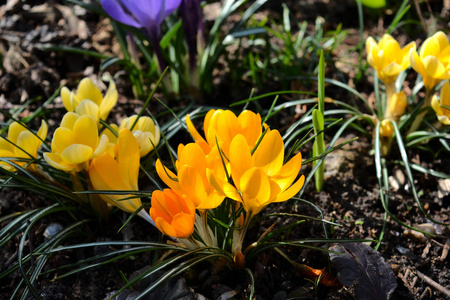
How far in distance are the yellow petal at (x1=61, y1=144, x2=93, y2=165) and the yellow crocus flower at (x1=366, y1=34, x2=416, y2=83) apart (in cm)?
100

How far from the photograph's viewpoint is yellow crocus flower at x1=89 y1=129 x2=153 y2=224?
1.13 m

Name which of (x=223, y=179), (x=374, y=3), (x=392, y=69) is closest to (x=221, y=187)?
(x=223, y=179)

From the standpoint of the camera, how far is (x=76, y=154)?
1.12 m

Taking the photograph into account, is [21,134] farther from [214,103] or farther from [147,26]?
[214,103]

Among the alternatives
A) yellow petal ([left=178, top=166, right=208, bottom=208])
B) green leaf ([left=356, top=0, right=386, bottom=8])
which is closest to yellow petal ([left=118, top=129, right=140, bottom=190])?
yellow petal ([left=178, top=166, right=208, bottom=208])

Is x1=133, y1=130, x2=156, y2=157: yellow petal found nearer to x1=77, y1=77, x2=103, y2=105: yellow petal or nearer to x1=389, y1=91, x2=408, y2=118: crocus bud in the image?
x1=77, y1=77, x2=103, y2=105: yellow petal

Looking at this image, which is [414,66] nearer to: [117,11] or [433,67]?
[433,67]

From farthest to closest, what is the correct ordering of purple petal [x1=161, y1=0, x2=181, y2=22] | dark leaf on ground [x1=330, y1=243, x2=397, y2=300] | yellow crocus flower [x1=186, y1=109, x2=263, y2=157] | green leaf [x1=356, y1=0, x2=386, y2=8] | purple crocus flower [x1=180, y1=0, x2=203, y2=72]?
green leaf [x1=356, y1=0, x2=386, y2=8] → purple crocus flower [x1=180, y1=0, x2=203, y2=72] → purple petal [x1=161, y1=0, x2=181, y2=22] → dark leaf on ground [x1=330, y1=243, x2=397, y2=300] → yellow crocus flower [x1=186, y1=109, x2=263, y2=157]

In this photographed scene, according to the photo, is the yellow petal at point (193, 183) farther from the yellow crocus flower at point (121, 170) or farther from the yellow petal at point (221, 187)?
the yellow crocus flower at point (121, 170)

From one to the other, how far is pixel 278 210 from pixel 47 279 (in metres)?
0.77

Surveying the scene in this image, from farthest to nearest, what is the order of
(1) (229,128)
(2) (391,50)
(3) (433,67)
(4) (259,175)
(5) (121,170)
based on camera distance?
(2) (391,50) → (3) (433,67) → (5) (121,170) → (1) (229,128) → (4) (259,175)

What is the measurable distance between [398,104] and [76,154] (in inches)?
45.7

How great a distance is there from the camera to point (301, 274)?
4.07ft

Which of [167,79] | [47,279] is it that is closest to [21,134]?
[47,279]
